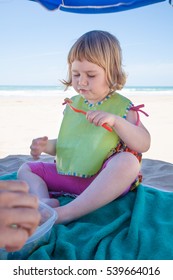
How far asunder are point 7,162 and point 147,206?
1189 millimetres

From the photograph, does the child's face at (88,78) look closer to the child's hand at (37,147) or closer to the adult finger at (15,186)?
the child's hand at (37,147)

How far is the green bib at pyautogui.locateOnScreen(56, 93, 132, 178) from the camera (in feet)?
4.84

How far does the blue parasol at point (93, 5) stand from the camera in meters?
2.39

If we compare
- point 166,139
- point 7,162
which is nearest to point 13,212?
point 7,162

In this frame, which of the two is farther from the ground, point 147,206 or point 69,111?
point 69,111

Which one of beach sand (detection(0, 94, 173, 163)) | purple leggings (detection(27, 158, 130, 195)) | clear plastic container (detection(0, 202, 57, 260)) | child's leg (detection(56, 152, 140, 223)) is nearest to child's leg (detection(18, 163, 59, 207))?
purple leggings (detection(27, 158, 130, 195))

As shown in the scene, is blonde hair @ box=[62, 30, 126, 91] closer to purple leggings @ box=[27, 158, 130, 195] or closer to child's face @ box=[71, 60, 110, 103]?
child's face @ box=[71, 60, 110, 103]

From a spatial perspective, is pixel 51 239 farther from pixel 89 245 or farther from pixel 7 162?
pixel 7 162

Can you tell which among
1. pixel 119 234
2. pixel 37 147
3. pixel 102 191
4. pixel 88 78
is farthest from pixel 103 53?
pixel 119 234

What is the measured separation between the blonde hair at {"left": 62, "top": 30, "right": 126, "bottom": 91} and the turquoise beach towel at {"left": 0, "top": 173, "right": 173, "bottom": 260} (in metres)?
0.53

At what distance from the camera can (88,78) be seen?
1469mm

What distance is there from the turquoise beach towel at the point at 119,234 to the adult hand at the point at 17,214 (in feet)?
2.22

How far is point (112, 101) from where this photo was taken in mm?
1575
